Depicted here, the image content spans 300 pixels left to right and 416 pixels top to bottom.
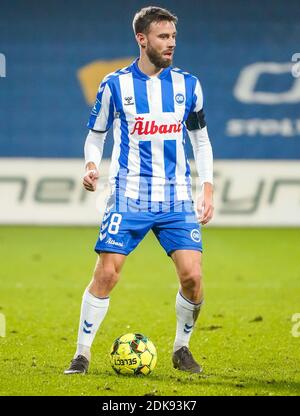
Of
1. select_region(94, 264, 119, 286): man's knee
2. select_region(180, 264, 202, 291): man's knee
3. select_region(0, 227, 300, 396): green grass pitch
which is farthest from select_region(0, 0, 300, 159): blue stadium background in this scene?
select_region(94, 264, 119, 286): man's knee

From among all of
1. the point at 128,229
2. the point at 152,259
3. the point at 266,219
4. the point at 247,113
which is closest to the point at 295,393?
the point at 128,229

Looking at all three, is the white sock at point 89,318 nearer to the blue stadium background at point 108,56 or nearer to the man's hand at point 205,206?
the man's hand at point 205,206

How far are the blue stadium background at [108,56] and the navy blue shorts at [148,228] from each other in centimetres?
1045

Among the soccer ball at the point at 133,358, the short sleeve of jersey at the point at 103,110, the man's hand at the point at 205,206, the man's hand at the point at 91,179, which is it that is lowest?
the soccer ball at the point at 133,358

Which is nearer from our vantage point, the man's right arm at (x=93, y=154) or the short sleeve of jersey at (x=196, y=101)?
the man's right arm at (x=93, y=154)

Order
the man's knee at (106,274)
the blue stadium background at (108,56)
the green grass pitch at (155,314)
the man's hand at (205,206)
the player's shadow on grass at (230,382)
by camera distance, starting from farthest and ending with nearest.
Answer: the blue stadium background at (108,56)
the man's hand at (205,206)
the man's knee at (106,274)
the green grass pitch at (155,314)
the player's shadow on grass at (230,382)

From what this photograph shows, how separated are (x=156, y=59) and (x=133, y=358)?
175cm

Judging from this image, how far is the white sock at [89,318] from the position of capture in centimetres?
577

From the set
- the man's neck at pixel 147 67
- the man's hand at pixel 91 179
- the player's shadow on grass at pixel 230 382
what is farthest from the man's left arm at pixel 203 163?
the player's shadow on grass at pixel 230 382

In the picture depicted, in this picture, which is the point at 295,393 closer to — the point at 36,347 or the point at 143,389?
the point at 143,389

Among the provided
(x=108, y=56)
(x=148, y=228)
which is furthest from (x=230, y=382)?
(x=108, y=56)

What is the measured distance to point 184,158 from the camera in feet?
19.6

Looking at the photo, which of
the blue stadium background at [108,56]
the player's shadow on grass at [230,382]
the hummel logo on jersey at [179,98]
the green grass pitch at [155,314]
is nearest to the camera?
the player's shadow on grass at [230,382]
